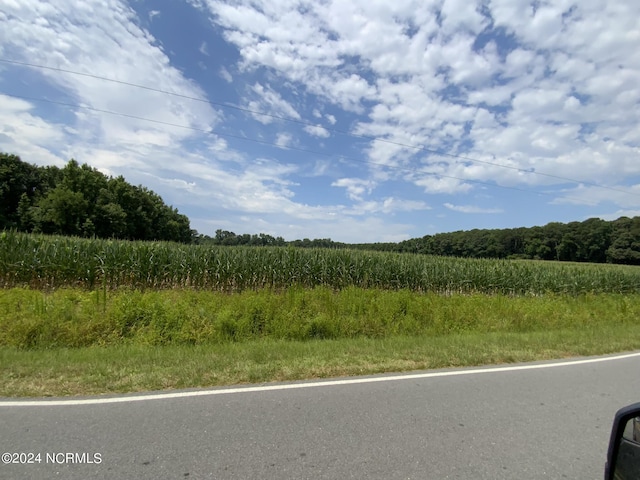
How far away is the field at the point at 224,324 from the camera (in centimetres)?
525

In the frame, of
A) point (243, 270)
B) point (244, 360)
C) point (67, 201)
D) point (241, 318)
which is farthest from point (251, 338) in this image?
point (67, 201)

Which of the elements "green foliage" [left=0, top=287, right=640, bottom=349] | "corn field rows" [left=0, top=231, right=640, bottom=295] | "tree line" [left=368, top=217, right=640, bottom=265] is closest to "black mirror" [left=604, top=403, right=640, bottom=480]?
"green foliage" [left=0, top=287, right=640, bottom=349]

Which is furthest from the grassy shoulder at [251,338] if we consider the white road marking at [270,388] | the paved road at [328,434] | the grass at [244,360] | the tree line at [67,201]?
the tree line at [67,201]

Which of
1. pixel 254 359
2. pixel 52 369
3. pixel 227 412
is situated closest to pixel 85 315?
pixel 52 369

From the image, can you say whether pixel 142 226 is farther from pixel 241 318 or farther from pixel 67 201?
pixel 241 318

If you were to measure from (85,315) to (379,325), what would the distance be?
6.76m

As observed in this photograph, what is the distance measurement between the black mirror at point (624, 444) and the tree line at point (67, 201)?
54174mm

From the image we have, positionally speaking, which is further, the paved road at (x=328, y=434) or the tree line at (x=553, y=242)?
the tree line at (x=553, y=242)

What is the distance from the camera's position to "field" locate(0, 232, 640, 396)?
5250 mm

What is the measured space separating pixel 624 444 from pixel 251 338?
6945 mm

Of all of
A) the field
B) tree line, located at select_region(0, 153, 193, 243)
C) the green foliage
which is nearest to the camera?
the field

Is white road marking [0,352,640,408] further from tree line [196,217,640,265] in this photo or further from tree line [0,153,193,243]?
tree line [196,217,640,265]

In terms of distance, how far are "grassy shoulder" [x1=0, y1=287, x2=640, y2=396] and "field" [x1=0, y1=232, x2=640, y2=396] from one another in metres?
0.03

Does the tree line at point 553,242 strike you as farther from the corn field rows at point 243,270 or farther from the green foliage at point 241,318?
the green foliage at point 241,318
